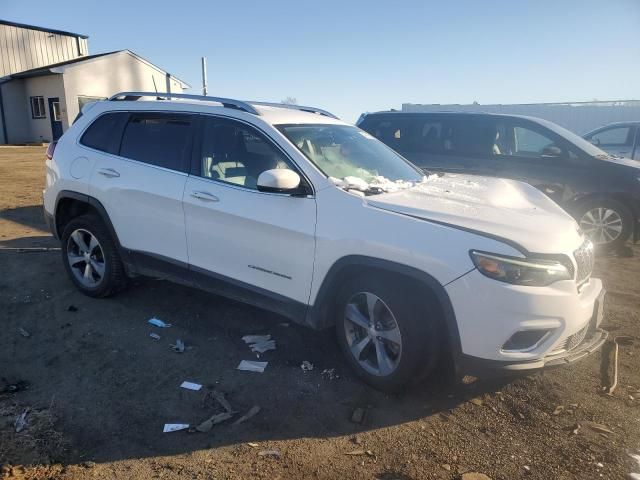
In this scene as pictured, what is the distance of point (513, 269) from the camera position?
267 centimetres

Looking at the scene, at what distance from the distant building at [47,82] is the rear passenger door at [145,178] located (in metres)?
22.2

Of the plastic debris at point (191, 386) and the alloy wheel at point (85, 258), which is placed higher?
the alloy wheel at point (85, 258)

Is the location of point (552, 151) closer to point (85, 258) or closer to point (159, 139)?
point (159, 139)

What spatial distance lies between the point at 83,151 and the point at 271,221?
7.84ft

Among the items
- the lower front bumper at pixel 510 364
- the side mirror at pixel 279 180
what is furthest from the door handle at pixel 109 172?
the lower front bumper at pixel 510 364

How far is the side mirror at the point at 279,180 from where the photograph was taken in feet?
10.3

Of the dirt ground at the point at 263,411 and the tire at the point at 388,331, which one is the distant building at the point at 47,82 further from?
the tire at the point at 388,331

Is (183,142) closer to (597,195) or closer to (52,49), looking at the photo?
(597,195)

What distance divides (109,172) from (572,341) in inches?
155

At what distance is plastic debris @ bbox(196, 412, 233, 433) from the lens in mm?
2809

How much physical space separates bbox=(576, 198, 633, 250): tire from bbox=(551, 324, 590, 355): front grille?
418cm

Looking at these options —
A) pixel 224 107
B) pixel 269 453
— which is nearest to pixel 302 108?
pixel 224 107

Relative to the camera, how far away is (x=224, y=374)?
11.2ft

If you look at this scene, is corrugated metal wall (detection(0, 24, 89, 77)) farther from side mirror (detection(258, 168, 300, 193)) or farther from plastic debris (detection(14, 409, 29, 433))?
side mirror (detection(258, 168, 300, 193))
